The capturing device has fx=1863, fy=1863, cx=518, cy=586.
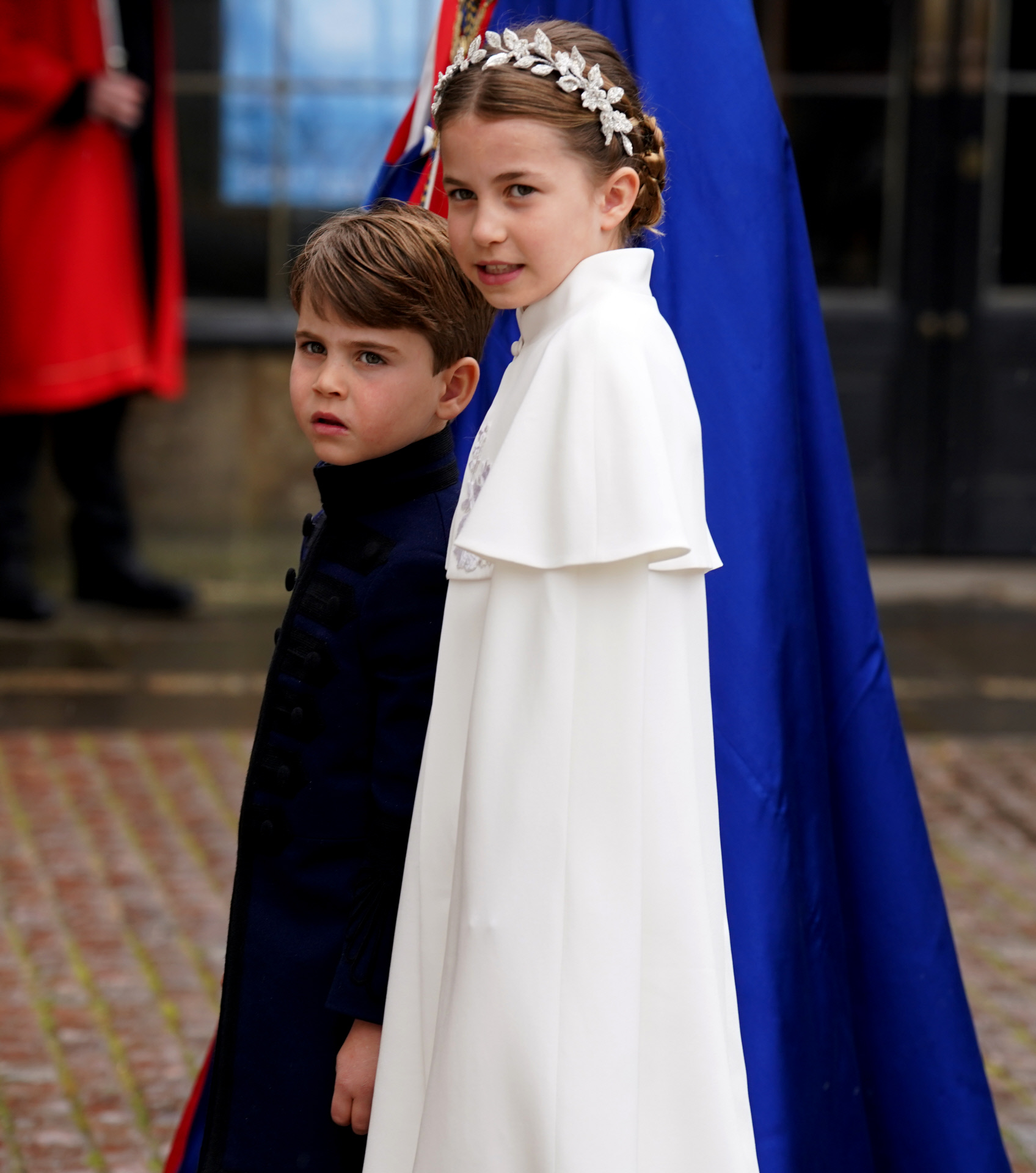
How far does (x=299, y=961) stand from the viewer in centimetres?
189

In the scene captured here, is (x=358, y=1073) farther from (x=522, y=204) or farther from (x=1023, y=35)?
(x=1023, y=35)

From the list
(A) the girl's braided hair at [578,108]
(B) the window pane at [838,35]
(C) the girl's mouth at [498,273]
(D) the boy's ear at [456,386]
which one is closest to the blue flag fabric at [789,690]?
(D) the boy's ear at [456,386]

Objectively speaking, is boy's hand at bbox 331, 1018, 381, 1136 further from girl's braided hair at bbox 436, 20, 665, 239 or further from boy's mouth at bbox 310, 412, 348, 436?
girl's braided hair at bbox 436, 20, 665, 239

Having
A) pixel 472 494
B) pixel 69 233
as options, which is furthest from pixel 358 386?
pixel 69 233

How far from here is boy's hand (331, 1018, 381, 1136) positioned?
5.92 feet

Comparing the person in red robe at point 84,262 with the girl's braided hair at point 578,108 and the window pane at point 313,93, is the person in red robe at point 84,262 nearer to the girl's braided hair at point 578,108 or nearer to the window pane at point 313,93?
the window pane at point 313,93

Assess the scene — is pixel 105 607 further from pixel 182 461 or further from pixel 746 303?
pixel 746 303

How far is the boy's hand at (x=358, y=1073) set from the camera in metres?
1.80

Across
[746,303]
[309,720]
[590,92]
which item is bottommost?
[309,720]

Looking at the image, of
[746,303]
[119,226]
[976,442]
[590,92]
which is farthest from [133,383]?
[590,92]

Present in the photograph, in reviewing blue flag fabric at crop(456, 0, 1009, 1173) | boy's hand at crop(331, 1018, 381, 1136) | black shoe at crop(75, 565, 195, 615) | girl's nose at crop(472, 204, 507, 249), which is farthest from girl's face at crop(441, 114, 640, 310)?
black shoe at crop(75, 565, 195, 615)

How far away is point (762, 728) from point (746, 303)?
48 cm

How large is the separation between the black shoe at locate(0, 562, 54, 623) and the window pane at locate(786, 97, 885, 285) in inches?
125

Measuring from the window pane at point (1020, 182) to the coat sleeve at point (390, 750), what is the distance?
599cm
